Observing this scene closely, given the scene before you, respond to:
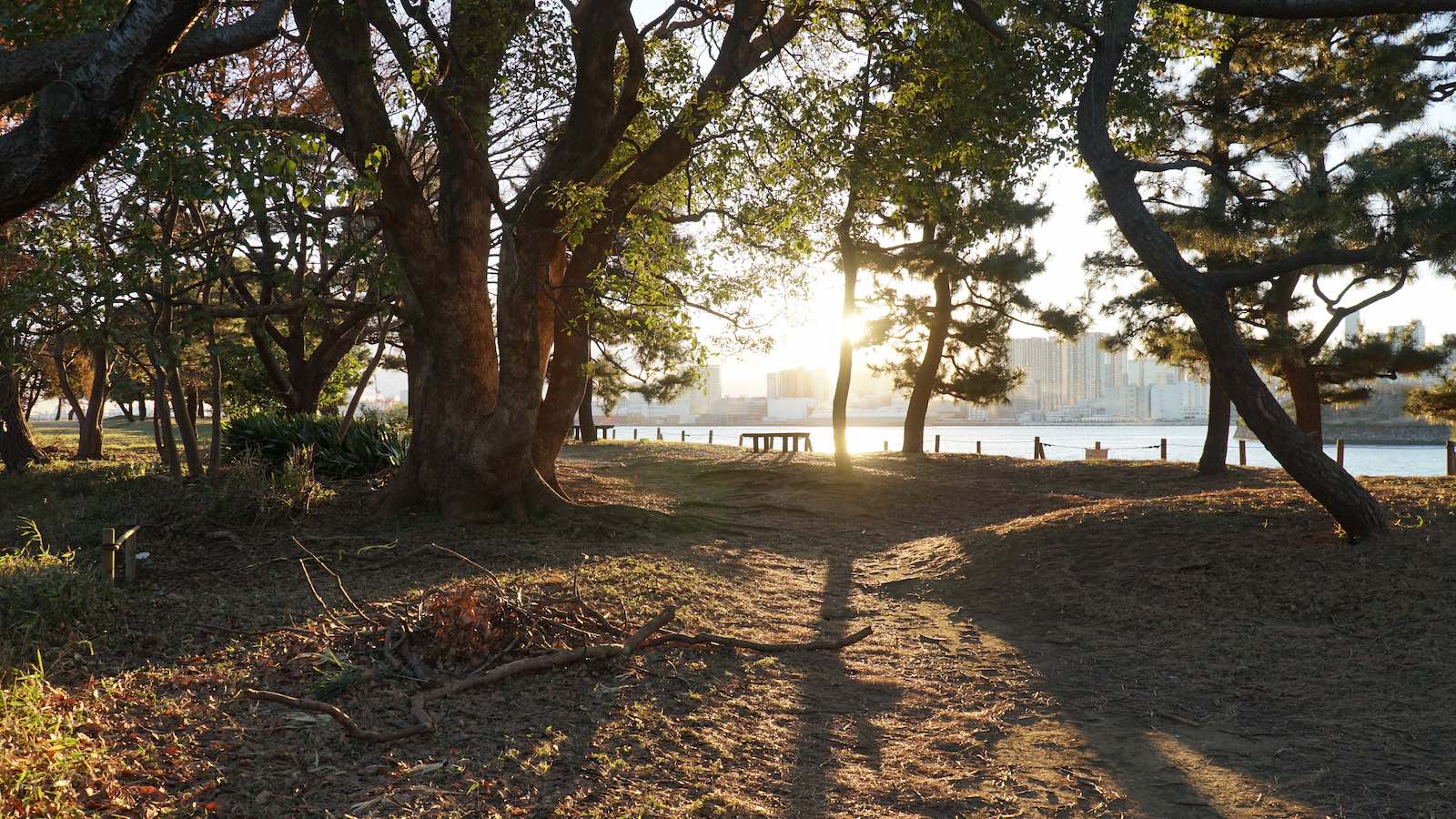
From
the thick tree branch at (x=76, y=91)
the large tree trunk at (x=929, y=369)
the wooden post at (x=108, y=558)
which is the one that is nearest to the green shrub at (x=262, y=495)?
the wooden post at (x=108, y=558)

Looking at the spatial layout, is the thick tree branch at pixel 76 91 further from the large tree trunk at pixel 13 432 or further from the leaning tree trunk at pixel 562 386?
the large tree trunk at pixel 13 432

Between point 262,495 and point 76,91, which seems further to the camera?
point 262,495

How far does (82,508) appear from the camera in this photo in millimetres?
10117

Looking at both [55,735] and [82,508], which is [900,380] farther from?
[55,735]

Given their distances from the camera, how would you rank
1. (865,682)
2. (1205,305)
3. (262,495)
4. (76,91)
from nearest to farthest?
(76,91)
(865,682)
(1205,305)
(262,495)

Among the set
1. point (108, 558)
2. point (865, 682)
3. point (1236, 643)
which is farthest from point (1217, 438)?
point (108, 558)

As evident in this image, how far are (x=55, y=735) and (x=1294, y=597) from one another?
7.33 m

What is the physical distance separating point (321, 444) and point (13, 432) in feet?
25.4

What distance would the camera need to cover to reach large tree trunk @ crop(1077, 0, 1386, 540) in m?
7.02

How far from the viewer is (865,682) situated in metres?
5.33

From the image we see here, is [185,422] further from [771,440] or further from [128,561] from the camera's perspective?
[771,440]

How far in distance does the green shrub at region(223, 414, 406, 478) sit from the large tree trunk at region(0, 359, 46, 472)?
5053 millimetres

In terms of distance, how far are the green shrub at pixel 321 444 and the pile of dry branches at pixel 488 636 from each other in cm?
720

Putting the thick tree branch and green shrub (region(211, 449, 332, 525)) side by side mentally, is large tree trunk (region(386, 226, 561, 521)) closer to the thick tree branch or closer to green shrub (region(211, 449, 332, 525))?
green shrub (region(211, 449, 332, 525))
